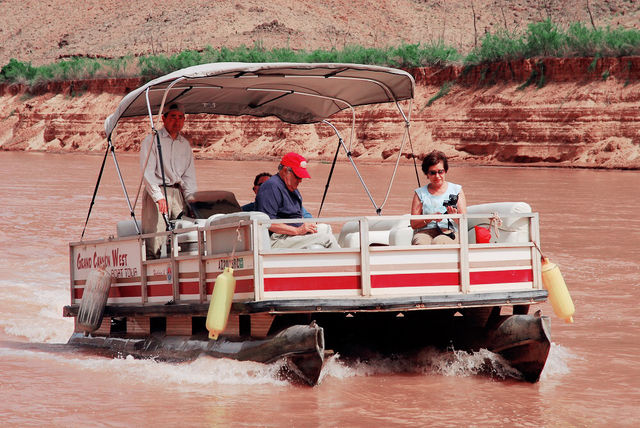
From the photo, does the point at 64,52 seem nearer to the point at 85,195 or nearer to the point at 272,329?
the point at 85,195

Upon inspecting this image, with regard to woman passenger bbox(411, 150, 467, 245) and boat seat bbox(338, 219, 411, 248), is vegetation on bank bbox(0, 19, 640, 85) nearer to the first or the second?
boat seat bbox(338, 219, 411, 248)

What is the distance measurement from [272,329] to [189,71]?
2303 mm

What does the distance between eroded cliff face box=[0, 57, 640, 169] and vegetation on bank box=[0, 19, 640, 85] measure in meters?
0.71

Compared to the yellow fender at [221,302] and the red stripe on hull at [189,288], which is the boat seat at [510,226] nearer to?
the yellow fender at [221,302]

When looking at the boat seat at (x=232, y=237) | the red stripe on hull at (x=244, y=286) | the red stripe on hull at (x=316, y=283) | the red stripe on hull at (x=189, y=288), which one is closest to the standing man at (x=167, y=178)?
the red stripe on hull at (x=189, y=288)

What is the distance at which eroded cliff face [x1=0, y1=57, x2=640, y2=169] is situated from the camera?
31.3m

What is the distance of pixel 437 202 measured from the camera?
8180 mm

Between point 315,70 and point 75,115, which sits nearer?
point 315,70

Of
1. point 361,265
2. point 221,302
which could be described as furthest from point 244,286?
point 361,265

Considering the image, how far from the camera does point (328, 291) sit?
23.9 ft

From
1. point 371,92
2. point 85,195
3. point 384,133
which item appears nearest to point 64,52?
point 384,133

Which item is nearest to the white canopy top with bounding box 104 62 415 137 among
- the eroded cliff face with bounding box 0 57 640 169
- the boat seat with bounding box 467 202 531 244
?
the boat seat with bounding box 467 202 531 244

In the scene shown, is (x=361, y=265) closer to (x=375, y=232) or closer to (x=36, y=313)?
(x=375, y=232)

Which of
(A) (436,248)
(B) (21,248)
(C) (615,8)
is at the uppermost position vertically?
(C) (615,8)
